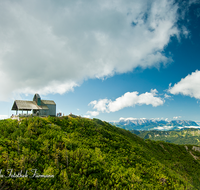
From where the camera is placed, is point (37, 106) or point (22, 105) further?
point (37, 106)

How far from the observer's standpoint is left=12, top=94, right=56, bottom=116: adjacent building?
43.4 m

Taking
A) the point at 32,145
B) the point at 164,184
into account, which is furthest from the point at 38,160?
the point at 164,184

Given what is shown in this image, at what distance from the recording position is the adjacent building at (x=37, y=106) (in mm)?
43438

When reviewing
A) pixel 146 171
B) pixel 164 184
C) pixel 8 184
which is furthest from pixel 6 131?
pixel 164 184

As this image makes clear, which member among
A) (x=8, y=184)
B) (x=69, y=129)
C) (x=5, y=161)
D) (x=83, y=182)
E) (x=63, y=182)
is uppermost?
(x=69, y=129)

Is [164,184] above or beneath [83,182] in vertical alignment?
beneath

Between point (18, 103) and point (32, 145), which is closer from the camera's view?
point (32, 145)

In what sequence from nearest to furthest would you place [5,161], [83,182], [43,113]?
1. [5,161]
2. [83,182]
3. [43,113]

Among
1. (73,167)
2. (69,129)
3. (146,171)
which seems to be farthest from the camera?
(69,129)

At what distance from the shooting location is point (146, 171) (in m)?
33.5

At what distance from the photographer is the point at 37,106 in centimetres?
4738

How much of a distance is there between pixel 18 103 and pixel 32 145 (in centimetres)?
2672

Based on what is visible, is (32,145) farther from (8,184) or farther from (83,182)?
(83,182)

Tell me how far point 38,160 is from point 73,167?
7357 mm
